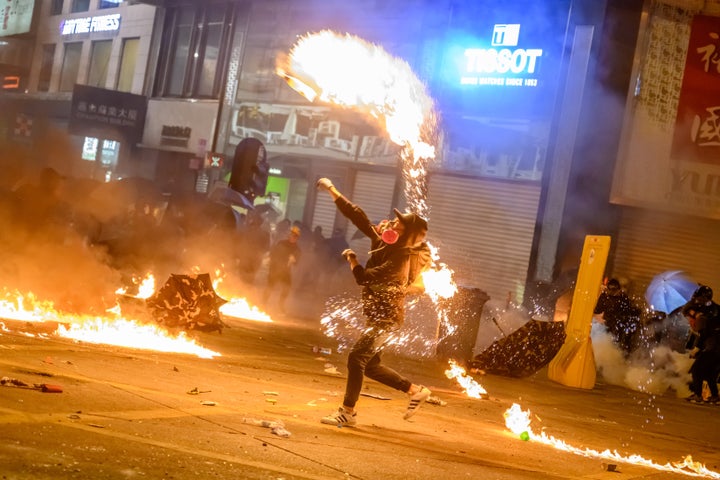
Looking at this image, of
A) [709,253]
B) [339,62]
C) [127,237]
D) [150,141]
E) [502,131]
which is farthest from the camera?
[150,141]

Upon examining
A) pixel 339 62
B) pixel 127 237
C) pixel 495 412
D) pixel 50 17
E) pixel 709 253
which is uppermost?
pixel 50 17

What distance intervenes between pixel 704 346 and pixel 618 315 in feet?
6.36

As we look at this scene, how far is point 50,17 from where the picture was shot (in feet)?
129

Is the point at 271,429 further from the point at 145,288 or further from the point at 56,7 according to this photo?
the point at 56,7

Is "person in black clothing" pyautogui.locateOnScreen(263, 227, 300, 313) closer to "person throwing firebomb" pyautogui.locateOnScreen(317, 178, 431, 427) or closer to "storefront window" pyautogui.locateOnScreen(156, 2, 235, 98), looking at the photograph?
"person throwing firebomb" pyautogui.locateOnScreen(317, 178, 431, 427)

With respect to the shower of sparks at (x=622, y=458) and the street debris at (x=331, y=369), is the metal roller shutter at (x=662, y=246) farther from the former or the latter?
the shower of sparks at (x=622, y=458)

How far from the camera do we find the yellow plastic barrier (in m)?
13.0

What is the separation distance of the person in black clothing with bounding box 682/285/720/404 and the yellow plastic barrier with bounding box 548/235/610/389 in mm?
1453

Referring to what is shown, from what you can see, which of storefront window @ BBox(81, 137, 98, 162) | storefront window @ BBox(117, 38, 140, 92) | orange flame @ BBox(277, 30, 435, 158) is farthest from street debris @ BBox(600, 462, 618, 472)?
storefront window @ BBox(81, 137, 98, 162)

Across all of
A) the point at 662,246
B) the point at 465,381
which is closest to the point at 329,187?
the point at 465,381

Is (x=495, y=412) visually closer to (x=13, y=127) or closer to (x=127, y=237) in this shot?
(x=127, y=237)

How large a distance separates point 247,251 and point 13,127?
44.5 feet

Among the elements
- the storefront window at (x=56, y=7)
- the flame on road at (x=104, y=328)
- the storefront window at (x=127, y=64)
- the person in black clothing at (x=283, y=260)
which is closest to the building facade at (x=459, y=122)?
the storefront window at (x=127, y=64)

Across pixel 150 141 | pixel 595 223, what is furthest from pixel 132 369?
pixel 150 141
